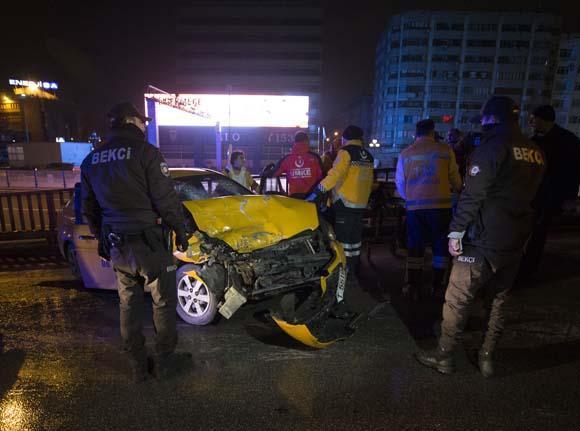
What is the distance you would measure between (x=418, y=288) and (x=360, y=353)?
1.55m

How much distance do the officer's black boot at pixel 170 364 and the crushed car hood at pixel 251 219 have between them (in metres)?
1.05

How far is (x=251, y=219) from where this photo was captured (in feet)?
12.4

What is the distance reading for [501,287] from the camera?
2.79 metres

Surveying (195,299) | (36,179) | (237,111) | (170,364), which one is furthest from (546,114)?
(237,111)

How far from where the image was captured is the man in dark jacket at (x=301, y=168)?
5.39 m

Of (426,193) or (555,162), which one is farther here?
(555,162)

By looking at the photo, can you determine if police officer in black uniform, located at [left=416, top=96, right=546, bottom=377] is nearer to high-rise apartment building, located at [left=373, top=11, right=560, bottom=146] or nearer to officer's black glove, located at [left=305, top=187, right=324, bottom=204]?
officer's black glove, located at [left=305, top=187, right=324, bottom=204]

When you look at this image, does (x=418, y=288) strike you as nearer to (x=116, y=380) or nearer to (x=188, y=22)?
(x=116, y=380)

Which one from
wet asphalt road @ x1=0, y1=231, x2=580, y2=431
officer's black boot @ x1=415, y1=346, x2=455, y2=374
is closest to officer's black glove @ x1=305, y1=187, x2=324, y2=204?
wet asphalt road @ x1=0, y1=231, x2=580, y2=431

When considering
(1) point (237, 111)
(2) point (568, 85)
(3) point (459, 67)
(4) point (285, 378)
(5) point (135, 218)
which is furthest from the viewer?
(3) point (459, 67)

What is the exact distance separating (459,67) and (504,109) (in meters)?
88.9

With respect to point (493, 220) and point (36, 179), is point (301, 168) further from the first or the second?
point (36, 179)

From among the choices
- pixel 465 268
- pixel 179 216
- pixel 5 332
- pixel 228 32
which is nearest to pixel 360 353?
pixel 465 268

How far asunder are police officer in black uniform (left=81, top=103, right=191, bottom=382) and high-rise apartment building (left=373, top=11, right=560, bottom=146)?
262 ft
